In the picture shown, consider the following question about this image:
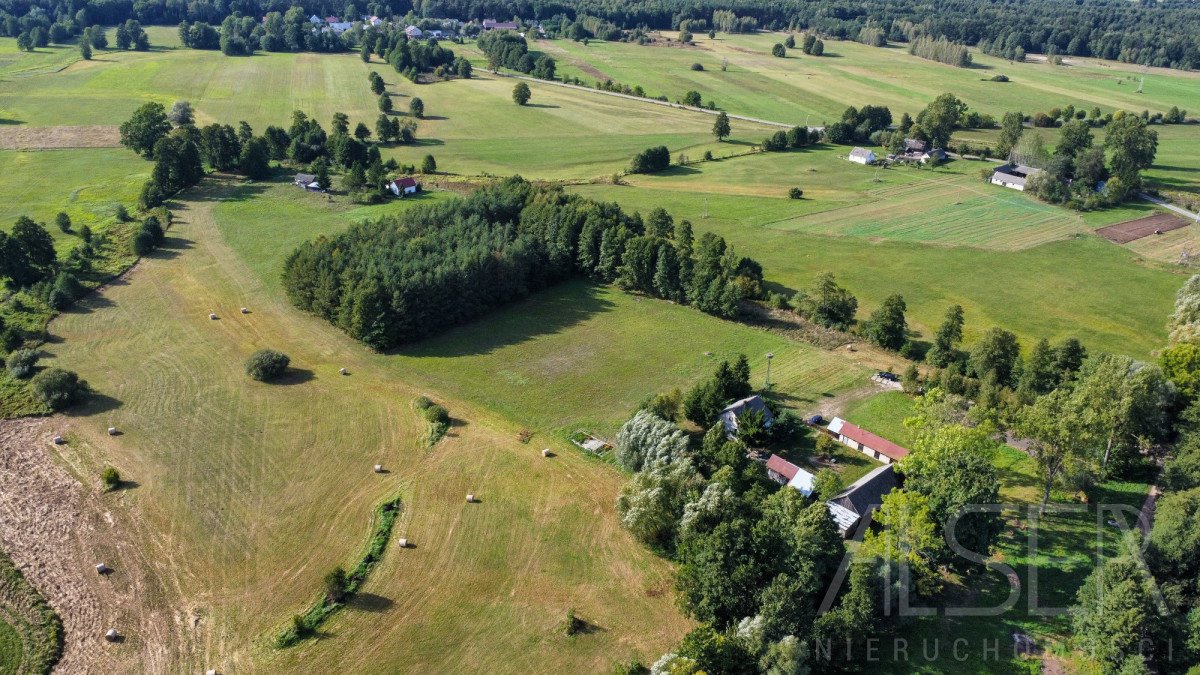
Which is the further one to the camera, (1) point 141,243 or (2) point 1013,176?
(2) point 1013,176

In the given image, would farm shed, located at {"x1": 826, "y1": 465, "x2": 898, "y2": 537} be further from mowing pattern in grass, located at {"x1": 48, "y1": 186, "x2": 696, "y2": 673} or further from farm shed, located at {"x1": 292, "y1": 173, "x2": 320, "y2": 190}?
farm shed, located at {"x1": 292, "y1": 173, "x2": 320, "y2": 190}

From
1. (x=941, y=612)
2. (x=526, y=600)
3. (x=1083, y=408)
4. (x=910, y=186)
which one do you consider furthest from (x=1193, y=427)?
(x=910, y=186)

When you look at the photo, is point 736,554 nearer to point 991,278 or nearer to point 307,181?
point 991,278

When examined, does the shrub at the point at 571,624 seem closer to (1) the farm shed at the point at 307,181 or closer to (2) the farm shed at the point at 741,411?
(2) the farm shed at the point at 741,411

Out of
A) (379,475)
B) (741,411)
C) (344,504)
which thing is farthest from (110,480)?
(741,411)

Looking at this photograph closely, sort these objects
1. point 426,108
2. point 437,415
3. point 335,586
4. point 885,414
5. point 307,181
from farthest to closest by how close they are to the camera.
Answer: point 426,108 → point 307,181 → point 885,414 → point 437,415 → point 335,586

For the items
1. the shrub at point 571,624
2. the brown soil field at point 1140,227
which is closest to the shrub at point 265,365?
the shrub at point 571,624

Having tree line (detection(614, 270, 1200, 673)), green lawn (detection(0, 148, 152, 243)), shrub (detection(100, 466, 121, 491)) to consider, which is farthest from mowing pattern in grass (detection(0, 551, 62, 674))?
green lawn (detection(0, 148, 152, 243))
